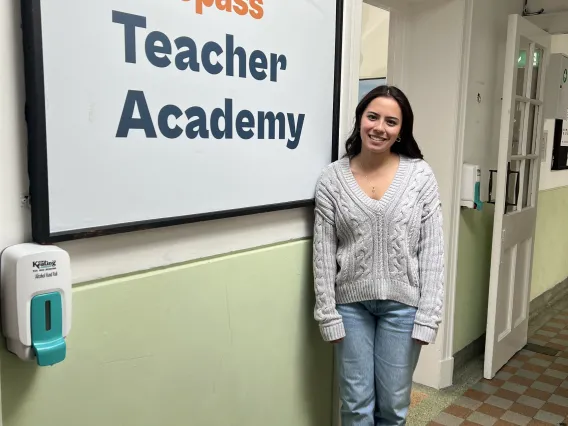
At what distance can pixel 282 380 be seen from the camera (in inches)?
63.1

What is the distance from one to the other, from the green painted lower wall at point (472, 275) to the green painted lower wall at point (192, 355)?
128cm

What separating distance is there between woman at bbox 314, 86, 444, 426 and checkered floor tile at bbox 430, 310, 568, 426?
36.9 inches

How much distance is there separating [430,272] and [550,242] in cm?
312

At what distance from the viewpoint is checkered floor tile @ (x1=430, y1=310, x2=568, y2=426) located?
240cm

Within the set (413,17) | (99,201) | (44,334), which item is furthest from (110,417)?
(413,17)

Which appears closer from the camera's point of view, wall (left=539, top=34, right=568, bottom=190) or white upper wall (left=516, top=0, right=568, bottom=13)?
→ white upper wall (left=516, top=0, right=568, bottom=13)

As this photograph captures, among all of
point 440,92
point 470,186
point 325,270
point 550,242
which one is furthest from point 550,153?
point 325,270

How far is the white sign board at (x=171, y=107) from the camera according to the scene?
0.96m

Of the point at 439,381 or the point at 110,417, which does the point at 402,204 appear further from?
the point at 439,381

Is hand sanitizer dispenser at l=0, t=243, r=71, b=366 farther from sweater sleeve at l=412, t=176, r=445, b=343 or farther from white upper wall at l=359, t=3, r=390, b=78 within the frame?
white upper wall at l=359, t=3, r=390, b=78

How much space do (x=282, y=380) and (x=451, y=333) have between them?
1410 mm

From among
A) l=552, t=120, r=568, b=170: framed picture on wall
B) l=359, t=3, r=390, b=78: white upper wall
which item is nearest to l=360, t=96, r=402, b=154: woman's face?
l=359, t=3, r=390, b=78: white upper wall

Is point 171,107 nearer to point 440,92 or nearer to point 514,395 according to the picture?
point 440,92

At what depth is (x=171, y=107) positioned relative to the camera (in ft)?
3.81
